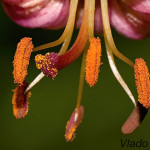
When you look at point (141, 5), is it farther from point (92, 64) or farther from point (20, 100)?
point (20, 100)

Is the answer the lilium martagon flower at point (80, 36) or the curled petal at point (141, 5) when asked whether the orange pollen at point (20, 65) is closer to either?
the lilium martagon flower at point (80, 36)

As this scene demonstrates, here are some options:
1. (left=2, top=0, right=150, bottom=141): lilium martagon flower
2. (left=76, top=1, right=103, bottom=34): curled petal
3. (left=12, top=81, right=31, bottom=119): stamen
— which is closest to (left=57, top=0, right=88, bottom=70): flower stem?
(left=2, top=0, right=150, bottom=141): lilium martagon flower

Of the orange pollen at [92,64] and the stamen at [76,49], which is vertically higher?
the stamen at [76,49]

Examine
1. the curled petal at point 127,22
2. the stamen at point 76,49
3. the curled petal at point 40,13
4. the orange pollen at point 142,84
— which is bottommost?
the orange pollen at point 142,84

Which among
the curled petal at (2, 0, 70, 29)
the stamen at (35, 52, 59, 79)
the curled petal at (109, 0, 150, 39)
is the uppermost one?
the curled petal at (2, 0, 70, 29)

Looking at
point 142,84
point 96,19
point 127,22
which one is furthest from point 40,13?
point 142,84

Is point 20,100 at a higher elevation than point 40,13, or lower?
lower

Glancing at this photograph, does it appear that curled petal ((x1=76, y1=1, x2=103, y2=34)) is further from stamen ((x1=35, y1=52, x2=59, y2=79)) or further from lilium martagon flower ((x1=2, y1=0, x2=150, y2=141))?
stamen ((x1=35, y1=52, x2=59, y2=79))

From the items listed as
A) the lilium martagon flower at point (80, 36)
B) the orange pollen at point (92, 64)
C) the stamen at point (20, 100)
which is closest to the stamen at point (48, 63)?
the lilium martagon flower at point (80, 36)
